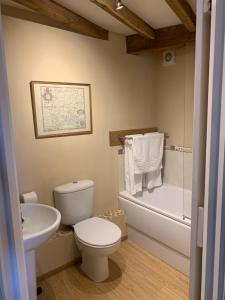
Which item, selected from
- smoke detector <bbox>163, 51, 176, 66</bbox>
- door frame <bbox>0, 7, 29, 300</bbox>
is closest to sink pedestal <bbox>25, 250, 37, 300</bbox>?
door frame <bbox>0, 7, 29, 300</bbox>

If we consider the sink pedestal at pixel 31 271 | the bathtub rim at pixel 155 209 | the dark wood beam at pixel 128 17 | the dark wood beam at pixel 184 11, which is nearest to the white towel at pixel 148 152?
the bathtub rim at pixel 155 209

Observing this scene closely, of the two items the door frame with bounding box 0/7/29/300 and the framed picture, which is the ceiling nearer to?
the framed picture

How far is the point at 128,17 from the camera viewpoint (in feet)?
6.97

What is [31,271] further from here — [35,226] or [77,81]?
[77,81]

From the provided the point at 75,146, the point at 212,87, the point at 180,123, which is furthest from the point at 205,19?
the point at 180,123

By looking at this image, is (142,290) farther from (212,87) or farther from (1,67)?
(1,67)

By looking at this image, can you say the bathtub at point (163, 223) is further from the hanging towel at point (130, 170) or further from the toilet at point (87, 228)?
the toilet at point (87, 228)

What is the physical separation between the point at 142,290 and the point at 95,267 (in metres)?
0.46

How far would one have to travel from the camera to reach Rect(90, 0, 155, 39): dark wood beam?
1822mm

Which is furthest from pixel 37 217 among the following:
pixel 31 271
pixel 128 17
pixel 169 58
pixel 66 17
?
pixel 169 58

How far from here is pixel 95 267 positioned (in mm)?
2180

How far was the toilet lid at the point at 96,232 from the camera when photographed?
202 cm

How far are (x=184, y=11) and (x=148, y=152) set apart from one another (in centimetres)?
155

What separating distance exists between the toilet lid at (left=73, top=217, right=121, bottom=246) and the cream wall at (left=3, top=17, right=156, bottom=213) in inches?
15.4
